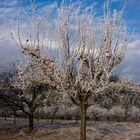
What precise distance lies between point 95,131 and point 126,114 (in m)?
19.6

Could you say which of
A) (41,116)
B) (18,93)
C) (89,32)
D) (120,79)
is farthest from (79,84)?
(41,116)

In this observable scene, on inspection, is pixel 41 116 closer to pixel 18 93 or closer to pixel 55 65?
pixel 18 93

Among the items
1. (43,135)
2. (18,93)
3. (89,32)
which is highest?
A: (89,32)

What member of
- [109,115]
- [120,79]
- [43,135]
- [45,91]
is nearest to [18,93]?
[45,91]

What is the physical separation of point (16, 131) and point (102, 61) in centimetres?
1301

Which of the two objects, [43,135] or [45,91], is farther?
[45,91]

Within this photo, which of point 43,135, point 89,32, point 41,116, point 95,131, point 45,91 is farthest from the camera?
point 41,116

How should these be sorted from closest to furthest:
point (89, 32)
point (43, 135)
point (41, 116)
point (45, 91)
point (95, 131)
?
point (89, 32)
point (43, 135)
point (95, 131)
point (45, 91)
point (41, 116)

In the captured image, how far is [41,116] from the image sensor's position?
46.9m

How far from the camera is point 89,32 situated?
1838 cm

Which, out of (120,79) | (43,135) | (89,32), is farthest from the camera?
(43,135)

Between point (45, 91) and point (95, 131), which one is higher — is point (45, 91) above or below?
above

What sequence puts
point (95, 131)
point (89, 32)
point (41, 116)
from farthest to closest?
point (41, 116) → point (95, 131) → point (89, 32)

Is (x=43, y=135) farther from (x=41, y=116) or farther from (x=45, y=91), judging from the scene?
(x=41, y=116)
